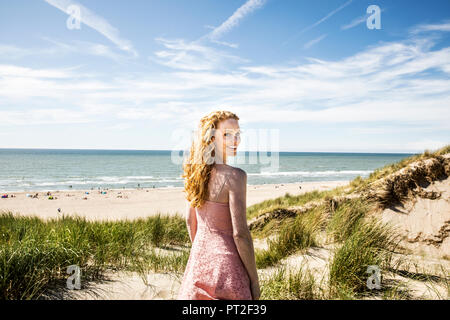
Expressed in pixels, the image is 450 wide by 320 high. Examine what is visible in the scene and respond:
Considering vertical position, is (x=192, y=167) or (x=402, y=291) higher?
(x=192, y=167)

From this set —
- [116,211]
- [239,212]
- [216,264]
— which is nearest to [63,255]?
[216,264]

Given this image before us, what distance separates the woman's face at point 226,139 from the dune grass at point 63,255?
3.09 metres

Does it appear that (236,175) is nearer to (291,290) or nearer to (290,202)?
(291,290)

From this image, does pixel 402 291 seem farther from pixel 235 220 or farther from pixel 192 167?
pixel 192 167

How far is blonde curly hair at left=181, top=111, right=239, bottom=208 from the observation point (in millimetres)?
1875

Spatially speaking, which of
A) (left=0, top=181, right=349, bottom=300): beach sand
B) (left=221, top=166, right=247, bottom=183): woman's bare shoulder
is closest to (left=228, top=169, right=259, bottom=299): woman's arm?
(left=221, top=166, right=247, bottom=183): woman's bare shoulder

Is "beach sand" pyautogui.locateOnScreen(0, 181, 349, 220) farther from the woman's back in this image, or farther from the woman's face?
the woman's face

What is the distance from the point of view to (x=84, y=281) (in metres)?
3.94

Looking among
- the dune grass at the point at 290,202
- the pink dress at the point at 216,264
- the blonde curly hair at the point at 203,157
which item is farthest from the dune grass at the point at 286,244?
the dune grass at the point at 290,202

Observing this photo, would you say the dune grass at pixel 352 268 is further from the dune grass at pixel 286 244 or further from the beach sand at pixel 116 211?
the beach sand at pixel 116 211
